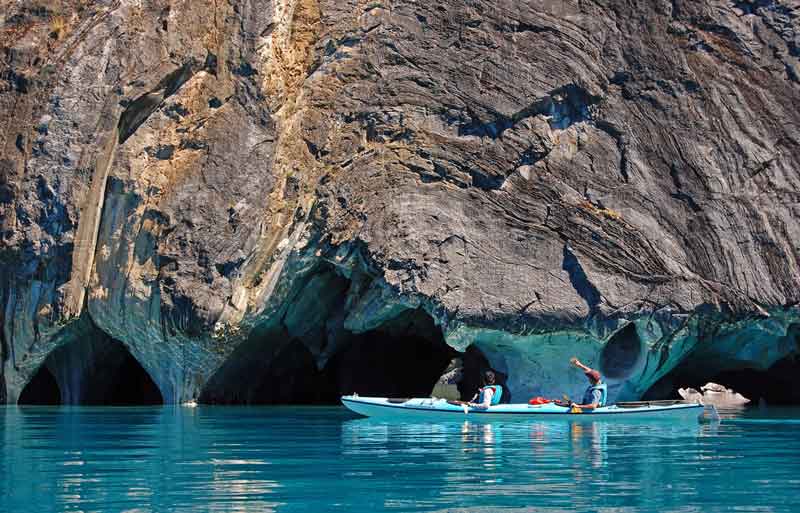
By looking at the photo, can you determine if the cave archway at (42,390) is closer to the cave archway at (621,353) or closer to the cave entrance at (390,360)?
the cave entrance at (390,360)

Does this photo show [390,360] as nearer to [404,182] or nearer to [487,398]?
[404,182]

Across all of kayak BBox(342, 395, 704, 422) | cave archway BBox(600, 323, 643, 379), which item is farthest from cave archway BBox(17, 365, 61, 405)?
cave archway BBox(600, 323, 643, 379)

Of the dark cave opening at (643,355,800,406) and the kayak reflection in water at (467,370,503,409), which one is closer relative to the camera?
the kayak reflection in water at (467,370,503,409)

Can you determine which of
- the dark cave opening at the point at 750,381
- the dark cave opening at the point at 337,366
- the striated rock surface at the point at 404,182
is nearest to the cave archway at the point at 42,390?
the striated rock surface at the point at 404,182

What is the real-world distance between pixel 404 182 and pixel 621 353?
671cm

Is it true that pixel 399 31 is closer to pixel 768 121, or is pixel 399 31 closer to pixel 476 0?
pixel 476 0

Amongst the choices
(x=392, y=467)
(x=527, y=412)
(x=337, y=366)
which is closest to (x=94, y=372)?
(x=337, y=366)

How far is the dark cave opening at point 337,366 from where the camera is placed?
1129 inches

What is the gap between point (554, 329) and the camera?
83.8 ft

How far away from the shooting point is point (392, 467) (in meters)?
11.9

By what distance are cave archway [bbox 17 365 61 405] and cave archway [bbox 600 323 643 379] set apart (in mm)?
16550

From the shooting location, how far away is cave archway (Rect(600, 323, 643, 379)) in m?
26.4

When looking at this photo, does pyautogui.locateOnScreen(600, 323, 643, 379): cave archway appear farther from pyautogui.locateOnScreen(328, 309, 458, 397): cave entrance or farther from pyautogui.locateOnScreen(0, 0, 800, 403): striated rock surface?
pyautogui.locateOnScreen(328, 309, 458, 397): cave entrance

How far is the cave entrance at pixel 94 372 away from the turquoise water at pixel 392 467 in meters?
9.87
